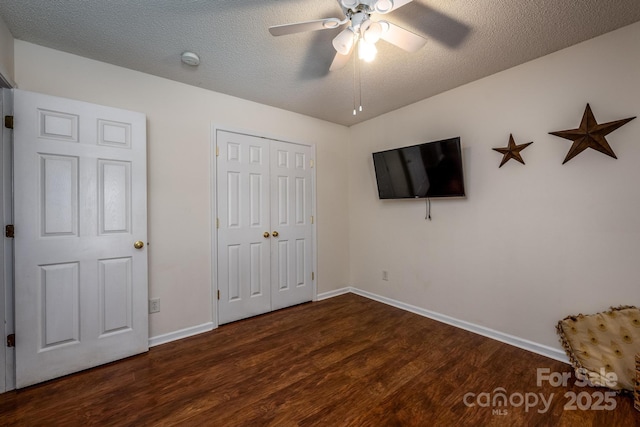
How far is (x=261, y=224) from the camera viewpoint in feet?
9.99

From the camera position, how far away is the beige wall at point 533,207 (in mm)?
1824

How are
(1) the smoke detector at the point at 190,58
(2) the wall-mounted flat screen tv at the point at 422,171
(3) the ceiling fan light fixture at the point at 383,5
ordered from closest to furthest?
1. (3) the ceiling fan light fixture at the point at 383,5
2. (1) the smoke detector at the point at 190,58
3. (2) the wall-mounted flat screen tv at the point at 422,171

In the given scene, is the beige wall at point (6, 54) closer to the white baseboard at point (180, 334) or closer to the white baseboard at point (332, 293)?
the white baseboard at point (180, 334)

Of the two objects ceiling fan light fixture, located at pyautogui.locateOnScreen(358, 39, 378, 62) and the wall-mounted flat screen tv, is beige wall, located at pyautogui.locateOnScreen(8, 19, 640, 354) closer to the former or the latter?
the wall-mounted flat screen tv

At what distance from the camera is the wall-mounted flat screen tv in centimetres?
251

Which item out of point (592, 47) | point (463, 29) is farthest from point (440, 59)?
point (592, 47)

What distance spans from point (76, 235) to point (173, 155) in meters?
1.00

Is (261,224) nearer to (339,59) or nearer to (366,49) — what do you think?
(339,59)

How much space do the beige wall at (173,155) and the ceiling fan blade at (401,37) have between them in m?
1.83

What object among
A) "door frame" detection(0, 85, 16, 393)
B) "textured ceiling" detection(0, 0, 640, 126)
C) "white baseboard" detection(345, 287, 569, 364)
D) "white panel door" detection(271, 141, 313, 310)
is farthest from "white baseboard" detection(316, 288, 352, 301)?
"door frame" detection(0, 85, 16, 393)

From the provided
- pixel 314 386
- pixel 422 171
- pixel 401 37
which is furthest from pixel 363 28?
pixel 314 386

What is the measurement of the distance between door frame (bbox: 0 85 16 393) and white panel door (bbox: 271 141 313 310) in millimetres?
2051

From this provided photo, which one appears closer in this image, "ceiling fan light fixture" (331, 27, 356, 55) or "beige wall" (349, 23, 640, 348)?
"ceiling fan light fixture" (331, 27, 356, 55)

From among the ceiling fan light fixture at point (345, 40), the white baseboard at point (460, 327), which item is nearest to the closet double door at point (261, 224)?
the white baseboard at point (460, 327)
